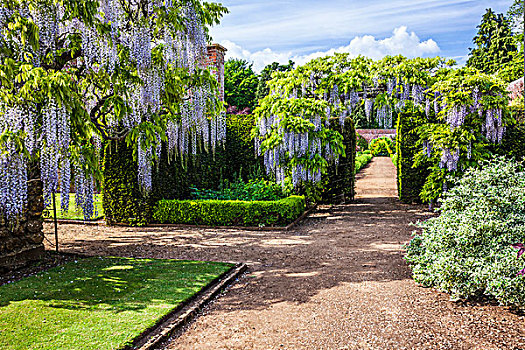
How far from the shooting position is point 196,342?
337 centimetres

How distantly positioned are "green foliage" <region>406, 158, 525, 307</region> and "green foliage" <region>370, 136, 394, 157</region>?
2772cm

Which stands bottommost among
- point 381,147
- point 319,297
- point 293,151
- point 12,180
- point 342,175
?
point 319,297

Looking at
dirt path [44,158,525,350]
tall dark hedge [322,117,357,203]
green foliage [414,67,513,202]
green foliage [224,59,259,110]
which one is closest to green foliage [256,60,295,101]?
green foliage [224,59,259,110]

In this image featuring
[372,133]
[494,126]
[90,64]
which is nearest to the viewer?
[90,64]

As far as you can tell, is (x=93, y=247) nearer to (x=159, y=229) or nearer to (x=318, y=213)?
(x=159, y=229)

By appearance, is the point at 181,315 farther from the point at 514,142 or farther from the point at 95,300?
the point at 514,142

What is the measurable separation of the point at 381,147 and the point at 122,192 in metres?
27.8

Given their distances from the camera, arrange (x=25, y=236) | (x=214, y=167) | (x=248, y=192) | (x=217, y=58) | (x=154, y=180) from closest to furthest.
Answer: (x=25, y=236)
(x=154, y=180)
(x=248, y=192)
(x=214, y=167)
(x=217, y=58)

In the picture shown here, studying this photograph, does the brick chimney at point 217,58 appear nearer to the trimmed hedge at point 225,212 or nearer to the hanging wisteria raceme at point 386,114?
the trimmed hedge at point 225,212

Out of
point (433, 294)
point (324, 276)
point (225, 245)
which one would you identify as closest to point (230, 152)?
point (225, 245)

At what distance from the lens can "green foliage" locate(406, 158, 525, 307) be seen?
3.91 metres

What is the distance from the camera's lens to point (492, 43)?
26438mm

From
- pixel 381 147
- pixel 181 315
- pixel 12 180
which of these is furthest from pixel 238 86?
pixel 181 315

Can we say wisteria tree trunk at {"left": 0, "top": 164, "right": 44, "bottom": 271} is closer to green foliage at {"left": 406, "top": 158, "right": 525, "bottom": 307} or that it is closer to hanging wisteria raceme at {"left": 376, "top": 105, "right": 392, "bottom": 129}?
green foliage at {"left": 406, "top": 158, "right": 525, "bottom": 307}
